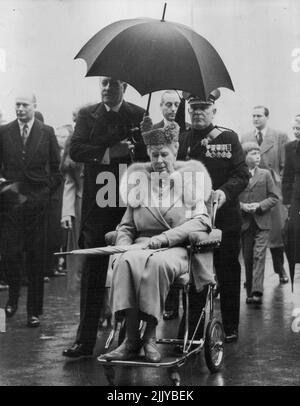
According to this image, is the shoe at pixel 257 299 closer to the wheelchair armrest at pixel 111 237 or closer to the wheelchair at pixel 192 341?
the wheelchair at pixel 192 341

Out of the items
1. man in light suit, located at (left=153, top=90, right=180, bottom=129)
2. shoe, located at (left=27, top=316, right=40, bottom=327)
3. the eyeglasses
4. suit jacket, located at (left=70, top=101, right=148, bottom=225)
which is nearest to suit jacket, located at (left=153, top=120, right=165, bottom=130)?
man in light suit, located at (left=153, top=90, right=180, bottom=129)

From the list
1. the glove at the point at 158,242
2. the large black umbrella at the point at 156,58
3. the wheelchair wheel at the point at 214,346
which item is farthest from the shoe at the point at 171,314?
the large black umbrella at the point at 156,58

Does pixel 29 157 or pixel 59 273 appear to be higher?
pixel 29 157

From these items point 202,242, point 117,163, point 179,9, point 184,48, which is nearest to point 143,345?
point 202,242

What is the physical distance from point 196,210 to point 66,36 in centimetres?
188

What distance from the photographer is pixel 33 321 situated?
7574mm

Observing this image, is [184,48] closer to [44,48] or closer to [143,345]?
[44,48]

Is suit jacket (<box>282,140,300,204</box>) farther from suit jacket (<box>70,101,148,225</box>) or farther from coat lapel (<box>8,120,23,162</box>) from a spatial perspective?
coat lapel (<box>8,120,23,162</box>)

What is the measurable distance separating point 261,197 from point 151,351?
3172mm

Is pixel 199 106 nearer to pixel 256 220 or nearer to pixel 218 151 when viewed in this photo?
pixel 218 151

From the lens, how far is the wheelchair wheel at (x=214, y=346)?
6104mm

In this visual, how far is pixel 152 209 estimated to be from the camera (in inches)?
249

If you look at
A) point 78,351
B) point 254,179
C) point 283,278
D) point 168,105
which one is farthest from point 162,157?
point 283,278

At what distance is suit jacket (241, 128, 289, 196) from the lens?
7828mm
